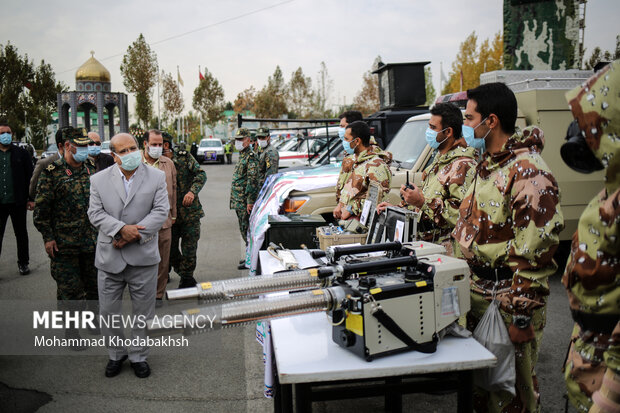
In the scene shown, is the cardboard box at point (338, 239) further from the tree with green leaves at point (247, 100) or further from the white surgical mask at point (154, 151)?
the tree with green leaves at point (247, 100)

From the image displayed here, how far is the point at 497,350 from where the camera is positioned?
2.48m

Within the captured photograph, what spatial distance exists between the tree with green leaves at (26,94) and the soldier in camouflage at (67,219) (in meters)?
36.0

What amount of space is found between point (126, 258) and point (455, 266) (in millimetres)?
2984

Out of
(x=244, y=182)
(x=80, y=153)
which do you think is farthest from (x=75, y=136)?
(x=244, y=182)

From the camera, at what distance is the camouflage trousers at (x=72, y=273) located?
5141mm

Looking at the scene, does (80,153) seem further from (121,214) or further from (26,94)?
(26,94)

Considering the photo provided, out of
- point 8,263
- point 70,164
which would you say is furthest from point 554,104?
point 8,263

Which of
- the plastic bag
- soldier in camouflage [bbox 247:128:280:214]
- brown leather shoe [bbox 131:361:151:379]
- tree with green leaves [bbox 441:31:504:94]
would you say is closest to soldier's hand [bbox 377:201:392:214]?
the plastic bag

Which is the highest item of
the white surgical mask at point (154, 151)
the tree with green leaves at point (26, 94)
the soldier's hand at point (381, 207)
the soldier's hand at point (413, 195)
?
the tree with green leaves at point (26, 94)

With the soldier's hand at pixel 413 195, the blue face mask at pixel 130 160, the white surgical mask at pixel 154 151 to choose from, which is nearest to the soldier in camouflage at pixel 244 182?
the white surgical mask at pixel 154 151

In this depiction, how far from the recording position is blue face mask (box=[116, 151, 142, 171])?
4.28 m

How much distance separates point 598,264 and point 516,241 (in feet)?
2.45

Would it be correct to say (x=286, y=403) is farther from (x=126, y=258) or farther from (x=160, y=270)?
(x=160, y=270)

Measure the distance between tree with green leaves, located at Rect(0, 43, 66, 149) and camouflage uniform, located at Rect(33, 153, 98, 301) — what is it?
3599 centimetres
